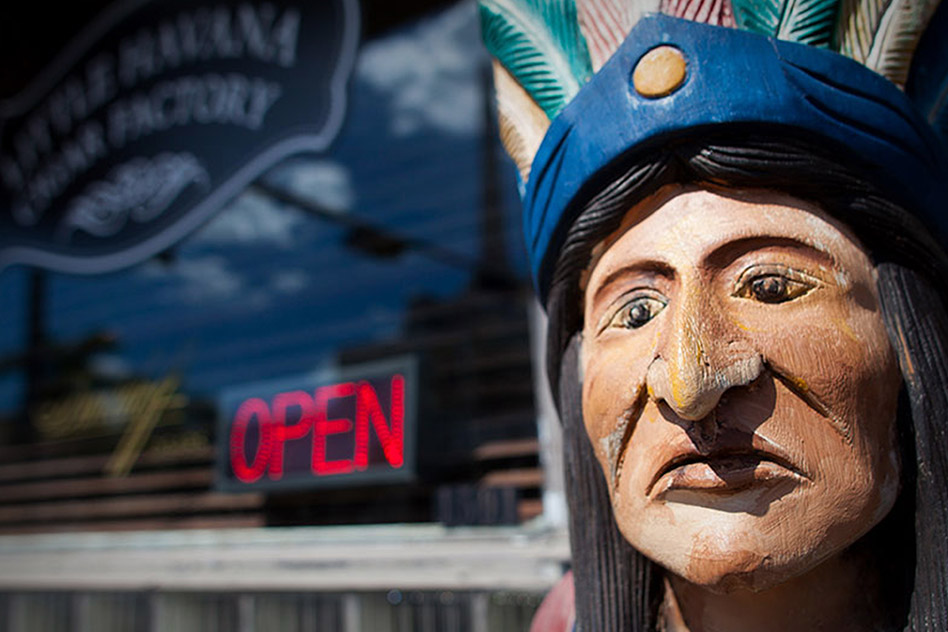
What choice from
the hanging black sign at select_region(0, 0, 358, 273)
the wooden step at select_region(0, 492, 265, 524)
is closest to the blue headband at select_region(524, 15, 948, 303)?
the hanging black sign at select_region(0, 0, 358, 273)

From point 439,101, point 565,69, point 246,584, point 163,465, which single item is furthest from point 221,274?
point 565,69

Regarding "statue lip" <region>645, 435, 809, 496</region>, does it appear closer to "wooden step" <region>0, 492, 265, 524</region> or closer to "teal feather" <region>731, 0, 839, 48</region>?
"teal feather" <region>731, 0, 839, 48</region>

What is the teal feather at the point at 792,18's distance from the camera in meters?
0.74

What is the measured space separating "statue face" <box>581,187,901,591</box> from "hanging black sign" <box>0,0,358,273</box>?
195cm

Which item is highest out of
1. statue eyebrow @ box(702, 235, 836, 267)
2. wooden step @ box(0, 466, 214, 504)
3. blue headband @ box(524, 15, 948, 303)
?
Answer: blue headband @ box(524, 15, 948, 303)

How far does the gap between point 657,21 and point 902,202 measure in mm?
292

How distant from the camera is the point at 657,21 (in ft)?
2.46

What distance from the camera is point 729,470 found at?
656 millimetres

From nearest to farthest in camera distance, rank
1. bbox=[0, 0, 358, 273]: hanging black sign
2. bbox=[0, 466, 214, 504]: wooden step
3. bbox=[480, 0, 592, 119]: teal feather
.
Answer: bbox=[480, 0, 592, 119]: teal feather, bbox=[0, 0, 358, 273]: hanging black sign, bbox=[0, 466, 214, 504]: wooden step

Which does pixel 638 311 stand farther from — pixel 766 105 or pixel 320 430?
pixel 320 430

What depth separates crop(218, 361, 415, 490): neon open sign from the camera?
2295 mm

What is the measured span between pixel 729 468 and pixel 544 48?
505 millimetres

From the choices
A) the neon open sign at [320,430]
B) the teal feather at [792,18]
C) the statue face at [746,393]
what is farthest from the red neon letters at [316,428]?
the teal feather at [792,18]

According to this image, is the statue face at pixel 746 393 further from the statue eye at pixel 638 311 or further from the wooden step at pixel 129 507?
the wooden step at pixel 129 507
